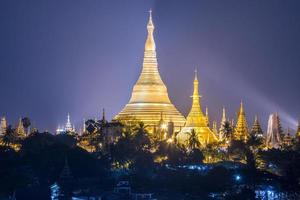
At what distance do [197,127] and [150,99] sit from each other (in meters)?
7.71

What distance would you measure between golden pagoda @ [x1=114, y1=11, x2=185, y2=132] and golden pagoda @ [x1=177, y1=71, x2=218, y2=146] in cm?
239

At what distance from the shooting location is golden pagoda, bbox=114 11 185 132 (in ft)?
411

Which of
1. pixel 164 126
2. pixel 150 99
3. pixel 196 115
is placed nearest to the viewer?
pixel 196 115

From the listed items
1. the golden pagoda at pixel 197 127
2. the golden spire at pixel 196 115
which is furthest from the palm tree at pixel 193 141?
the golden spire at pixel 196 115

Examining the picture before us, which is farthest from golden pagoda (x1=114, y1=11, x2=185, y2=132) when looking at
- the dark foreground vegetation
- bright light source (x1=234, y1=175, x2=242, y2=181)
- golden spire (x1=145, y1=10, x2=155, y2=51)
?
bright light source (x1=234, y1=175, x2=242, y2=181)

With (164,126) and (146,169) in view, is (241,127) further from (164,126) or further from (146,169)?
(146,169)

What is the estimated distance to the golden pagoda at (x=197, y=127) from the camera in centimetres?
11943

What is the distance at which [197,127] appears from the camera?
120625 millimetres

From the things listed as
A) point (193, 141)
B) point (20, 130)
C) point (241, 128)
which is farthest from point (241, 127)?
point (20, 130)

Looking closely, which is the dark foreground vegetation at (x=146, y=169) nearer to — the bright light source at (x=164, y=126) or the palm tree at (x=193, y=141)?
the palm tree at (x=193, y=141)

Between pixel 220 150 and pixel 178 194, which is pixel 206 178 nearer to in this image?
pixel 178 194

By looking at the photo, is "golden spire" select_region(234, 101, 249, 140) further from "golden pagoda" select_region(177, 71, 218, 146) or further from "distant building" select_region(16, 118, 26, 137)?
"distant building" select_region(16, 118, 26, 137)

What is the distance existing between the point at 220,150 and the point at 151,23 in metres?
17.7

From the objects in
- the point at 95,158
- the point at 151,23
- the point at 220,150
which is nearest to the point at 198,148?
the point at 220,150
